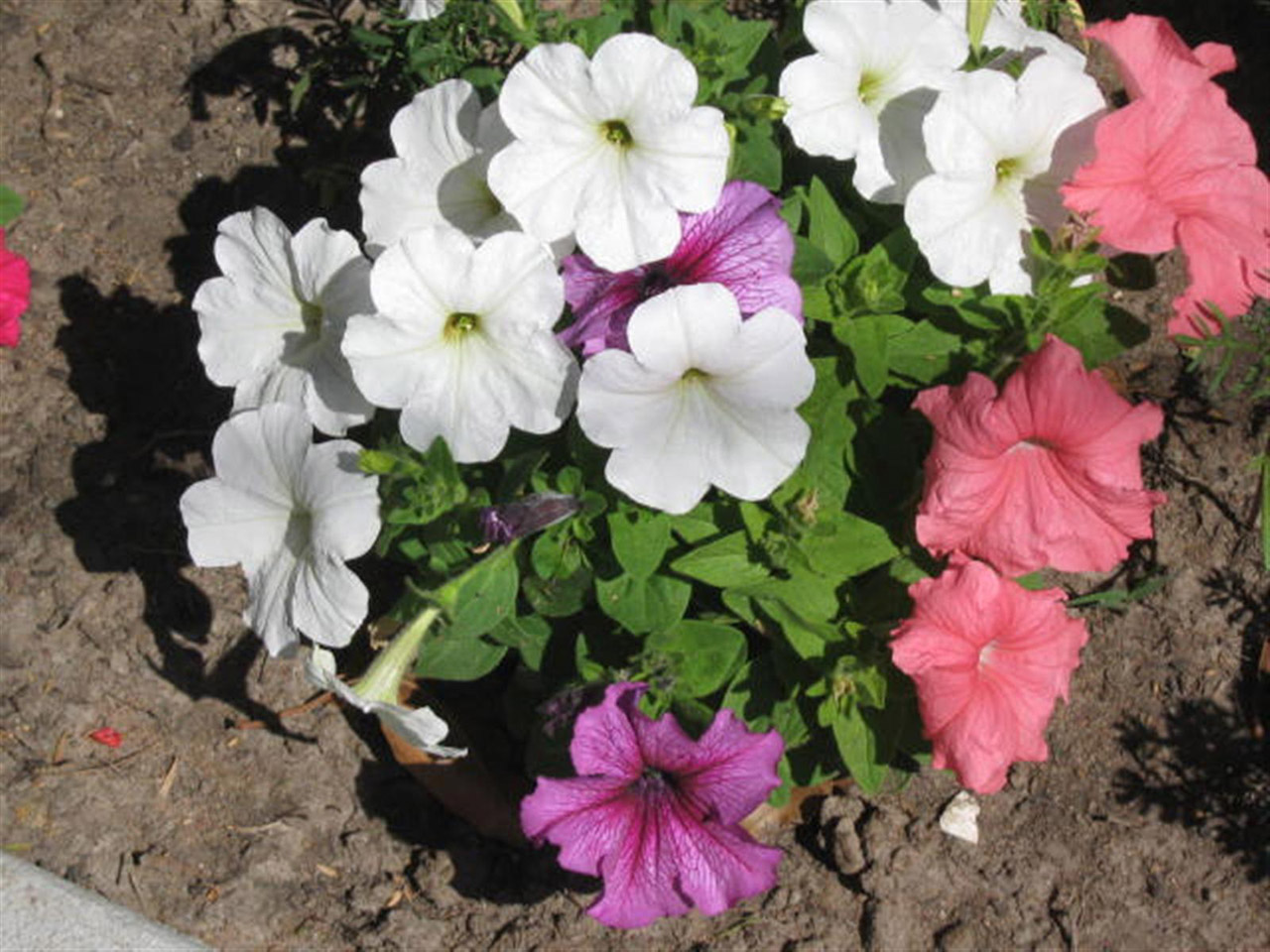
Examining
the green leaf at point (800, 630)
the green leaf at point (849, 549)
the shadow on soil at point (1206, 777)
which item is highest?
the green leaf at point (849, 549)

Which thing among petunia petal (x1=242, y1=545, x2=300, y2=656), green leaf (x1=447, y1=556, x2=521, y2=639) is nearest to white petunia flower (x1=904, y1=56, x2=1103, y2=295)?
green leaf (x1=447, y1=556, x2=521, y2=639)

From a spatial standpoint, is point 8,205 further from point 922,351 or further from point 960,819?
point 960,819

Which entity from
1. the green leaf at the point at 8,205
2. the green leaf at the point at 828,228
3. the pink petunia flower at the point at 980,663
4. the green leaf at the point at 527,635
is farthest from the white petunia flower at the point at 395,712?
the green leaf at the point at 8,205

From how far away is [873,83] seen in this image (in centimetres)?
187

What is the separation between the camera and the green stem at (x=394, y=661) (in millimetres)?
1781

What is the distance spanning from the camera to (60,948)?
89.5 inches

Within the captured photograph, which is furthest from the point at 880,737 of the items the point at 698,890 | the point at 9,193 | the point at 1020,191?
the point at 9,193

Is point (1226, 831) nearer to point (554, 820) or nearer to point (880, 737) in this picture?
point (880, 737)

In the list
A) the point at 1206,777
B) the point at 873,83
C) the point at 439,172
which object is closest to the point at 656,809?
the point at 439,172

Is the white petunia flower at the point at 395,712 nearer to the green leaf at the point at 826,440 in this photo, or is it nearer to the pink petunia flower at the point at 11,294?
the green leaf at the point at 826,440

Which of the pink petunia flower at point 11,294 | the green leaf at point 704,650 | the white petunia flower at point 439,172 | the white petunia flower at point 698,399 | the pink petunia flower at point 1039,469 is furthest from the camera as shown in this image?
the pink petunia flower at point 11,294

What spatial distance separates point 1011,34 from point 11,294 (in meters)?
1.71

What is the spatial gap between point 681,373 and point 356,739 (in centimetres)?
123

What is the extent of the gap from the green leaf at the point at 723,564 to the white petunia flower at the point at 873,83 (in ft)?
1.76
